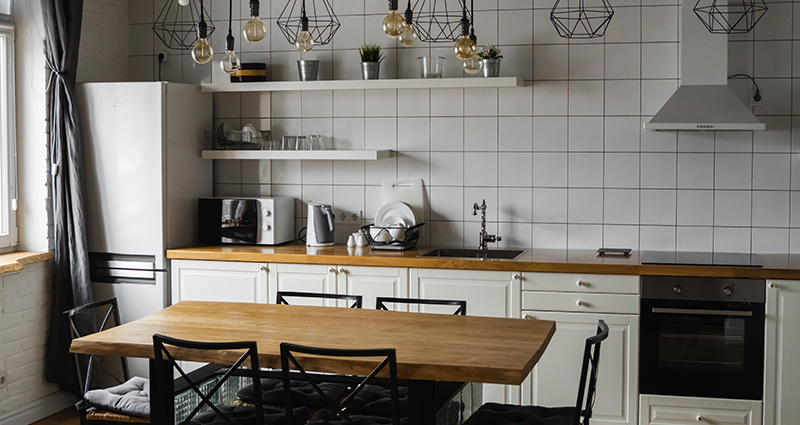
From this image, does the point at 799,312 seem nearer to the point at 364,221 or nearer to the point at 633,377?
the point at 633,377

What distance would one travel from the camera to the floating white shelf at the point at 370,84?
13.2 feet


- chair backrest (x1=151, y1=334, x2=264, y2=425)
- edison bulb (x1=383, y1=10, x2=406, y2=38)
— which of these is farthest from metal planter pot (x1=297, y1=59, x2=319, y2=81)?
chair backrest (x1=151, y1=334, x2=264, y2=425)

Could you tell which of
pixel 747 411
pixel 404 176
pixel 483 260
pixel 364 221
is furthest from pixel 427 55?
pixel 747 411

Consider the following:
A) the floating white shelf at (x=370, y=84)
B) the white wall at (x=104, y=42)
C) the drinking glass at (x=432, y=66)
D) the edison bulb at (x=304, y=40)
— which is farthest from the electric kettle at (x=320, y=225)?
the edison bulb at (x=304, y=40)

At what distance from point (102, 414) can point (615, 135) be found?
9.59ft

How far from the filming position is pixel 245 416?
2.52 meters

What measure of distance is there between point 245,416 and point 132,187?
2.11 m

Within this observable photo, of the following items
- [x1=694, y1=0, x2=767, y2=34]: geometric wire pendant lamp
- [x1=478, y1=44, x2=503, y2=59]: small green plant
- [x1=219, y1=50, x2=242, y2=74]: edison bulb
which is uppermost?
[x1=694, y1=0, x2=767, y2=34]: geometric wire pendant lamp

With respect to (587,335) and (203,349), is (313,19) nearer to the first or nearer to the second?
(587,335)

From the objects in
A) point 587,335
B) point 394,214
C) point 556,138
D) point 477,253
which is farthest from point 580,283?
point 394,214

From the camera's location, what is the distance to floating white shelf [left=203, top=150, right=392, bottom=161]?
422 cm

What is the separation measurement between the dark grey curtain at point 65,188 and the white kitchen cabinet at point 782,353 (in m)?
3.48

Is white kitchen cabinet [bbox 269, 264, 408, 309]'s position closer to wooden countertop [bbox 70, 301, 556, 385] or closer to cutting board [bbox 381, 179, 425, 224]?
cutting board [bbox 381, 179, 425, 224]

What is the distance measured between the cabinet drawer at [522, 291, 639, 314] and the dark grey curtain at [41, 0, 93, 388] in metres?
2.40
